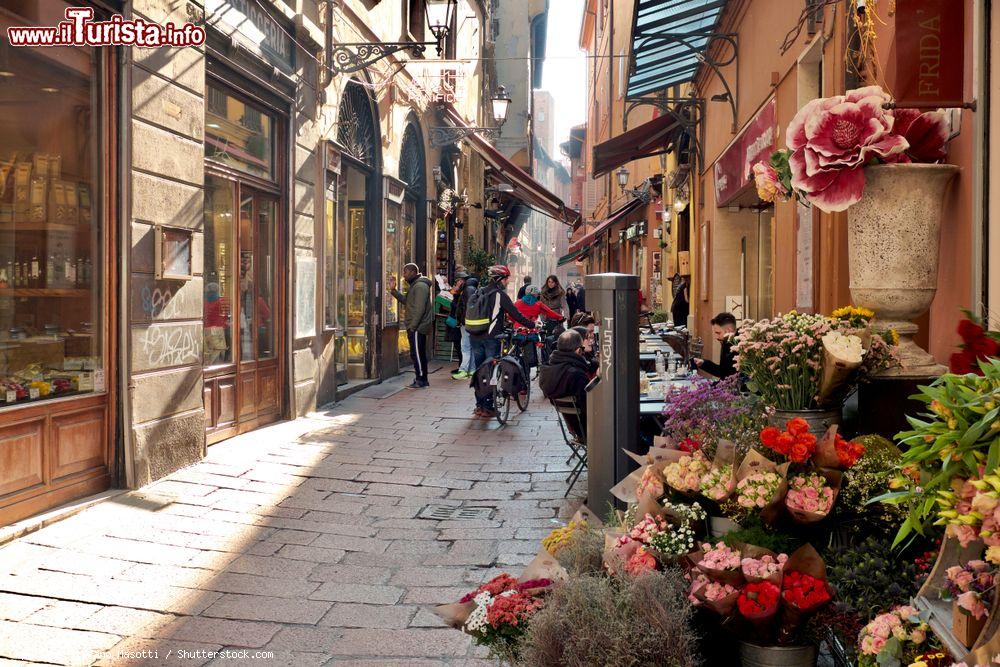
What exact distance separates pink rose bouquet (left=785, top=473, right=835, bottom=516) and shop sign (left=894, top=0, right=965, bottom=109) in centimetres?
202

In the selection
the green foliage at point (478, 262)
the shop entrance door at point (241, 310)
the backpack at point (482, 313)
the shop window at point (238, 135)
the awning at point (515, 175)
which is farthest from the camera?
the green foliage at point (478, 262)

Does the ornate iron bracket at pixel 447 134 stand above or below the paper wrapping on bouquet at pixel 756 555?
above

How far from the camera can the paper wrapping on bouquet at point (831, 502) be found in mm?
2363

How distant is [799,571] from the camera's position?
7.47ft

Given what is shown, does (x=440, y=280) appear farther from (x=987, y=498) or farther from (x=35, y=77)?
(x=987, y=498)

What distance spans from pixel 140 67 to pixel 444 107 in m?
11.9

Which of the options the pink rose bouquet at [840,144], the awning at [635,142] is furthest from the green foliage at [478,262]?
the pink rose bouquet at [840,144]

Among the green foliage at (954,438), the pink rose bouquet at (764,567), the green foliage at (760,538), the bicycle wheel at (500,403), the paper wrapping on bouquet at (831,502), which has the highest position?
the green foliage at (954,438)

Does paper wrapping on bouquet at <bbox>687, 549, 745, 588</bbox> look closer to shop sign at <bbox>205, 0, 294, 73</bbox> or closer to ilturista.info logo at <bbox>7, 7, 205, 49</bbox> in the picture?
ilturista.info logo at <bbox>7, 7, 205, 49</bbox>

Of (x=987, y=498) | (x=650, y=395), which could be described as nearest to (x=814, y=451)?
(x=987, y=498)

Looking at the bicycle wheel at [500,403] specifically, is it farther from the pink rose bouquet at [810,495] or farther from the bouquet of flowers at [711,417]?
the pink rose bouquet at [810,495]

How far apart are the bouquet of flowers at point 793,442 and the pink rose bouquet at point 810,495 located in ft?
0.19

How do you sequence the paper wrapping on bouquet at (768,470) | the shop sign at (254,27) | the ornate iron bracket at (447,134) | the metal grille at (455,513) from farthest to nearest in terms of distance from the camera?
the ornate iron bracket at (447,134) → the shop sign at (254,27) → the metal grille at (455,513) → the paper wrapping on bouquet at (768,470)

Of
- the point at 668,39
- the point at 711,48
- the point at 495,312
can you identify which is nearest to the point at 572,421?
the point at 495,312
